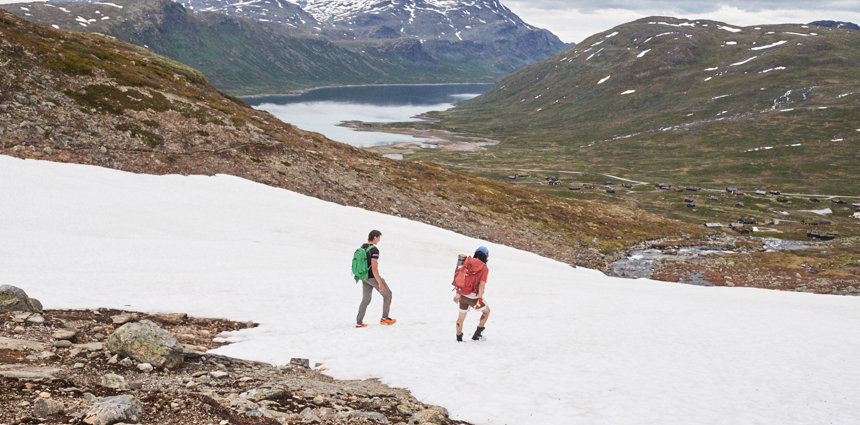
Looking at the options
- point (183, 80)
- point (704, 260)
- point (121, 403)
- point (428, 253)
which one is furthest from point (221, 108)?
point (704, 260)

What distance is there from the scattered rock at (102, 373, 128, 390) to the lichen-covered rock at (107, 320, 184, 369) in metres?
1.31

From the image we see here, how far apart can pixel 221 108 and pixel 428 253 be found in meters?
38.1

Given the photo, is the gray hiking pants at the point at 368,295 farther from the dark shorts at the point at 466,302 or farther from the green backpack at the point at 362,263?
the dark shorts at the point at 466,302

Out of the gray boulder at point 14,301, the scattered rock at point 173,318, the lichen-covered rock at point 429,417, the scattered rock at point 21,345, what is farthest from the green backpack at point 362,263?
the gray boulder at point 14,301

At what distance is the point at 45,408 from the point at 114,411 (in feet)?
3.29

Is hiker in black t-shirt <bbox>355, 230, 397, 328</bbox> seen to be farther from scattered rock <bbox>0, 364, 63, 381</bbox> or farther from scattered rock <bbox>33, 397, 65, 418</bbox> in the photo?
scattered rock <bbox>33, 397, 65, 418</bbox>

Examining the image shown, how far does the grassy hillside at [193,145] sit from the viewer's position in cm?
4347

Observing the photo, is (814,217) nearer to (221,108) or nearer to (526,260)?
(526,260)

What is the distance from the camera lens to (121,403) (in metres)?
8.25

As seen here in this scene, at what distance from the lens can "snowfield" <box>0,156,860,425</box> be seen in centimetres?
1270

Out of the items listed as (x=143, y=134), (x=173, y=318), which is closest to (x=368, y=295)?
(x=173, y=318)

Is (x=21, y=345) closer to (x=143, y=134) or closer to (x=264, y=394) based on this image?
(x=264, y=394)

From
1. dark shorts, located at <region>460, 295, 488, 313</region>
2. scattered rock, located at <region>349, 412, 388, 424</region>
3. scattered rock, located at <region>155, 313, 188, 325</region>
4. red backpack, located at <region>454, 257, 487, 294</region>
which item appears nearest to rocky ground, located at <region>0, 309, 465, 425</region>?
scattered rock, located at <region>349, 412, 388, 424</region>

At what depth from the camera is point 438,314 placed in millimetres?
20703
